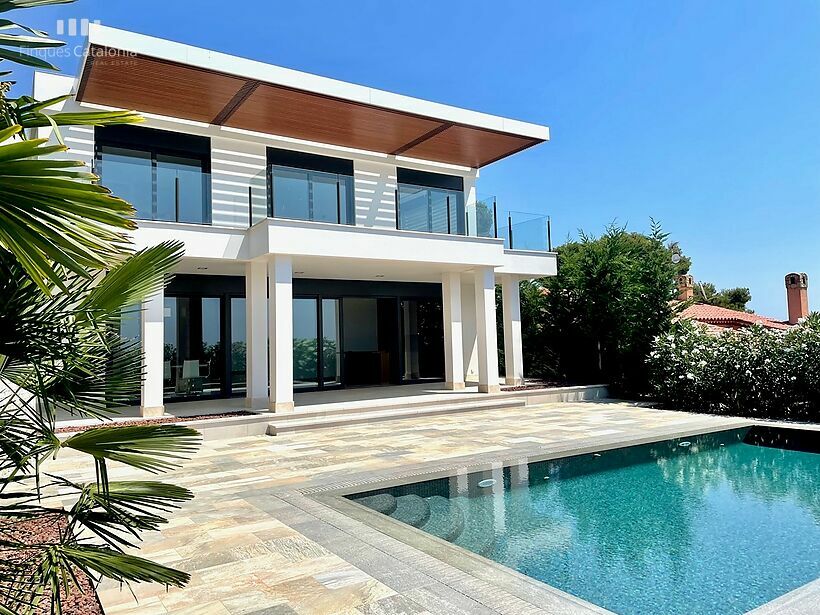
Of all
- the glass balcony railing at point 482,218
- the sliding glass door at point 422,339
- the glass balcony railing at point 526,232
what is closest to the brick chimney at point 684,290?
the glass balcony railing at point 526,232

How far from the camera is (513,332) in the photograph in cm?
1786

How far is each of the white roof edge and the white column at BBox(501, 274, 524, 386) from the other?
4.60 m

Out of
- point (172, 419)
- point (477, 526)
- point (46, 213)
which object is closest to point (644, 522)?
point (477, 526)

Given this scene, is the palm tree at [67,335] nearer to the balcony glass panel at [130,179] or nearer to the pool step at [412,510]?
the pool step at [412,510]

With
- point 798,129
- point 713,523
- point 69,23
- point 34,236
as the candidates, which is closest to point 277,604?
point 34,236

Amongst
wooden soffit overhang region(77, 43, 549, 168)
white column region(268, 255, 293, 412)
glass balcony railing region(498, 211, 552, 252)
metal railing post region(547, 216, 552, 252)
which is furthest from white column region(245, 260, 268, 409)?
metal railing post region(547, 216, 552, 252)

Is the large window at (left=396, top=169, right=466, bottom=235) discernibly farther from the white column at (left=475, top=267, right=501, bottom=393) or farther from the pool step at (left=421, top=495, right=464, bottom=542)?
the pool step at (left=421, top=495, right=464, bottom=542)

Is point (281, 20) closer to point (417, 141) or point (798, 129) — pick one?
point (417, 141)

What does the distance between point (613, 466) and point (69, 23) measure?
12.6 metres

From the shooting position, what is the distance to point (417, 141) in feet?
51.4

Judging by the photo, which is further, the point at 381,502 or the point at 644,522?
the point at 381,502

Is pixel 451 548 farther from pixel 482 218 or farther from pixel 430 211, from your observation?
pixel 482 218

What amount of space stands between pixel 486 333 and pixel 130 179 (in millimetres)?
9225

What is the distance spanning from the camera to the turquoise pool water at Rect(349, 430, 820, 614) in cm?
472
